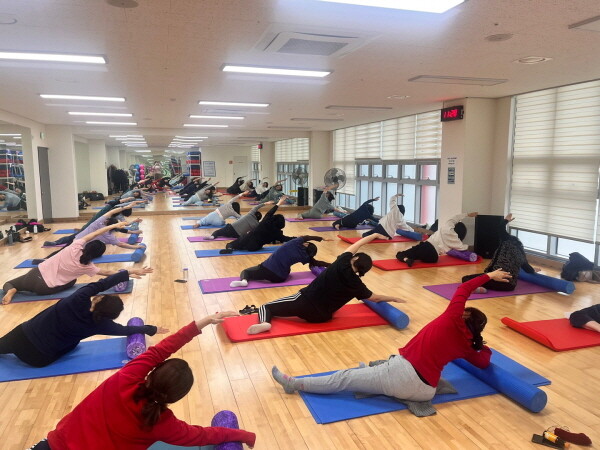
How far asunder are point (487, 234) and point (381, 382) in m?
5.20

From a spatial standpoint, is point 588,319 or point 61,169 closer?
point 588,319

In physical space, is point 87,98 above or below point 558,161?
above

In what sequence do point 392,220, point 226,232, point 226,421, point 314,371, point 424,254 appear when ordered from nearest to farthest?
1. point 226,421
2. point 314,371
3. point 424,254
4. point 392,220
5. point 226,232

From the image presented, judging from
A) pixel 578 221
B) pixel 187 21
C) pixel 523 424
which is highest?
pixel 187 21

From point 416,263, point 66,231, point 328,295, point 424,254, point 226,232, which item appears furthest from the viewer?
point 66,231

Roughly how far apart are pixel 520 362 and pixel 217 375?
2411 millimetres

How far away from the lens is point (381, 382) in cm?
281

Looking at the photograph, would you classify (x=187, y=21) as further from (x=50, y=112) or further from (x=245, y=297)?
(x=50, y=112)

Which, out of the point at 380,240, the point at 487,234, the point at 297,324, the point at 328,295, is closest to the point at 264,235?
the point at 380,240

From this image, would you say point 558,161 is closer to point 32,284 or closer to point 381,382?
point 381,382

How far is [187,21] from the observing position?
3197mm

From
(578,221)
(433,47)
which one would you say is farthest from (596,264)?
(433,47)

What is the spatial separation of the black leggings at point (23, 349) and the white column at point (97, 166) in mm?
15528

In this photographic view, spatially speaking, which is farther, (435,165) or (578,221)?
(435,165)
